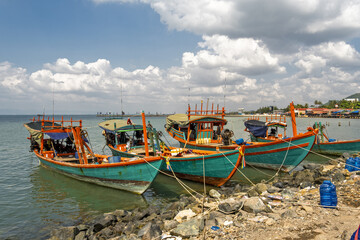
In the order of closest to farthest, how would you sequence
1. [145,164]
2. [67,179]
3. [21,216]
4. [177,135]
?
[21,216]
[145,164]
[67,179]
[177,135]

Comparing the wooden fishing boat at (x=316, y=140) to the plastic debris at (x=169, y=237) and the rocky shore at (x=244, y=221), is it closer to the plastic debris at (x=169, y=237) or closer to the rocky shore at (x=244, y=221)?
the rocky shore at (x=244, y=221)

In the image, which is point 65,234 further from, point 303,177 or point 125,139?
point 303,177

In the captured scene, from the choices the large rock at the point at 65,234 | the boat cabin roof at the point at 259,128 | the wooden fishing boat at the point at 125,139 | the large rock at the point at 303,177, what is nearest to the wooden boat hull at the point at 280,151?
the large rock at the point at 303,177

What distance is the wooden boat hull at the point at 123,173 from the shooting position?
11914 mm

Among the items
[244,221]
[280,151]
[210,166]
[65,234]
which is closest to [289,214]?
[244,221]

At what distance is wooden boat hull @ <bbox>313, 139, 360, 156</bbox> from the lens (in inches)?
824

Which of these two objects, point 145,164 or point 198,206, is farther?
point 145,164

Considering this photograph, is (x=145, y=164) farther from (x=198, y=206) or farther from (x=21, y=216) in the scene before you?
(x=21, y=216)

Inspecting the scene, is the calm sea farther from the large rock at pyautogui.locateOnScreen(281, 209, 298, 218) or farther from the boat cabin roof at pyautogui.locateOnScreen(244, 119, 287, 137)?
the large rock at pyautogui.locateOnScreen(281, 209, 298, 218)

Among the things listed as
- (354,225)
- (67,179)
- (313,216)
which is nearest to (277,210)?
(313,216)

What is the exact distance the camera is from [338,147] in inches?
857

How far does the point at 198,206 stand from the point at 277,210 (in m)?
2.97

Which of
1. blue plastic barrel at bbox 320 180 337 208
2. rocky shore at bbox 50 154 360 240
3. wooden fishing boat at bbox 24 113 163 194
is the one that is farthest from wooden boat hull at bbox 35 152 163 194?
blue plastic barrel at bbox 320 180 337 208

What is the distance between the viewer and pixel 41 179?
1689 cm
